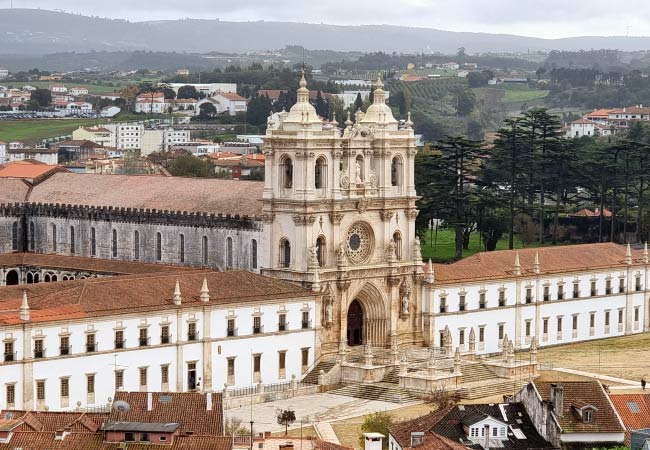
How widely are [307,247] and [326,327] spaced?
3855 mm

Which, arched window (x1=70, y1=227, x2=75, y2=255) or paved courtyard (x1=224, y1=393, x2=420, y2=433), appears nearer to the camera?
paved courtyard (x1=224, y1=393, x2=420, y2=433)

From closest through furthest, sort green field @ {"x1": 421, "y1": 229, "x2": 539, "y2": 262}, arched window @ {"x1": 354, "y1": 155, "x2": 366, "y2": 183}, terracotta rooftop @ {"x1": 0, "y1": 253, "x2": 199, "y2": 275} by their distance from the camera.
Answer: arched window @ {"x1": 354, "y1": 155, "x2": 366, "y2": 183}, terracotta rooftop @ {"x1": 0, "y1": 253, "x2": 199, "y2": 275}, green field @ {"x1": 421, "y1": 229, "x2": 539, "y2": 262}

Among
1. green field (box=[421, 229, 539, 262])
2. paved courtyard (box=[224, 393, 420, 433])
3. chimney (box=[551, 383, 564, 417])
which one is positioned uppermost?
chimney (box=[551, 383, 564, 417])

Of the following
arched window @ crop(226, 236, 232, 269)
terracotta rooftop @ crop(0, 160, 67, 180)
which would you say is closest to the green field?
terracotta rooftop @ crop(0, 160, 67, 180)

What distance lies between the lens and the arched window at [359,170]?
99000mm

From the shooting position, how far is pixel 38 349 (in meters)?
83.4

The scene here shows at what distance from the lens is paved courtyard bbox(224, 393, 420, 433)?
85.8 m

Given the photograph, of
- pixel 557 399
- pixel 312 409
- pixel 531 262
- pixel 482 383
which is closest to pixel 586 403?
pixel 557 399

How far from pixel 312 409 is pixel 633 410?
17.9 metres

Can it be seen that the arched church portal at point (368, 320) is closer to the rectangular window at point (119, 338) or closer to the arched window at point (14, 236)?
the rectangular window at point (119, 338)

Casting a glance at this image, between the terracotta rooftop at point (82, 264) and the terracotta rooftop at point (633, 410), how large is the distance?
30.9 m

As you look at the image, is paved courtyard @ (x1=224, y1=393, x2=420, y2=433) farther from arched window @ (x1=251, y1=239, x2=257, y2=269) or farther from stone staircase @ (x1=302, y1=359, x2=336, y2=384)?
arched window @ (x1=251, y1=239, x2=257, y2=269)

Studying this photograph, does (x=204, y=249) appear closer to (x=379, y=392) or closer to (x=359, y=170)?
(x=359, y=170)

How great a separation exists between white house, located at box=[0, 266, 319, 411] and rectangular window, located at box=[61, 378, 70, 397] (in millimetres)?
41
